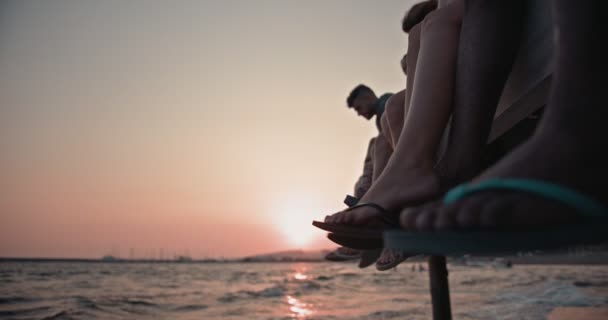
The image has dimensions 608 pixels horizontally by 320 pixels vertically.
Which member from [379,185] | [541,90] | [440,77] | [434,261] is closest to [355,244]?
[379,185]

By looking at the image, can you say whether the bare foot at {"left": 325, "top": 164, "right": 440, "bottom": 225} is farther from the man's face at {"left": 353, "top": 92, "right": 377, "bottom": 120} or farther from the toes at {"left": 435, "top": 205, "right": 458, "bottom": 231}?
the man's face at {"left": 353, "top": 92, "right": 377, "bottom": 120}

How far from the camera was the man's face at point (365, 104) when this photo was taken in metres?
4.16

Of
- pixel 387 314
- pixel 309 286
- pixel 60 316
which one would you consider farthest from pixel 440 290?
pixel 309 286

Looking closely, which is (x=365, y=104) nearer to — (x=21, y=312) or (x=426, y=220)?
(x=426, y=220)

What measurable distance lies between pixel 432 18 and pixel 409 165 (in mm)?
424

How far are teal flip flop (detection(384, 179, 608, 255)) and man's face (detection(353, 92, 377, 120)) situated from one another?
364cm

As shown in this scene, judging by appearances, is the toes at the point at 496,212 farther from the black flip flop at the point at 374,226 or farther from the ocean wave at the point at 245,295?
the ocean wave at the point at 245,295

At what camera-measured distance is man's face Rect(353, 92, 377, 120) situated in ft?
13.6

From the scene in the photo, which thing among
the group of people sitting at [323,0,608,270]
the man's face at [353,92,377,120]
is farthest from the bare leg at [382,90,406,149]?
the man's face at [353,92,377,120]

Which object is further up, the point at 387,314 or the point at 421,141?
the point at 421,141

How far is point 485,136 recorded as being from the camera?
907mm

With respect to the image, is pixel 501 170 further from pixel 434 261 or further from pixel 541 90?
pixel 434 261

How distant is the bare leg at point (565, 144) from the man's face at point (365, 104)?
140 inches

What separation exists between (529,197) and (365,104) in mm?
3739
